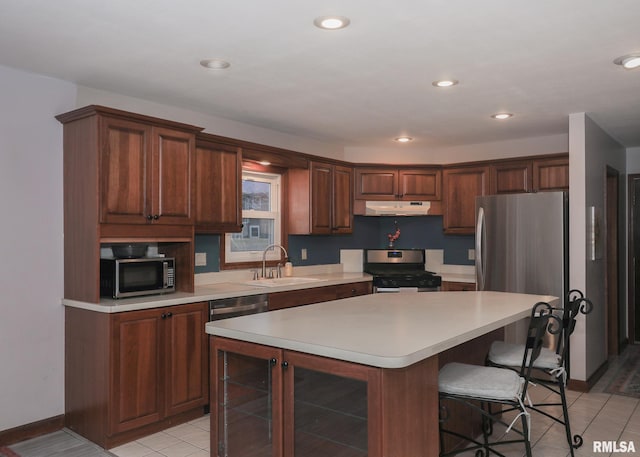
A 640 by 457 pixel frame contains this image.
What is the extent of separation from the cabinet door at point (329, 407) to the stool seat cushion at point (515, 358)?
51.1 inches

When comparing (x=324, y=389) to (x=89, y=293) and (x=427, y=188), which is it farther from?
(x=427, y=188)

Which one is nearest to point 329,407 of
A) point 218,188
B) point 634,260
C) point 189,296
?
point 189,296

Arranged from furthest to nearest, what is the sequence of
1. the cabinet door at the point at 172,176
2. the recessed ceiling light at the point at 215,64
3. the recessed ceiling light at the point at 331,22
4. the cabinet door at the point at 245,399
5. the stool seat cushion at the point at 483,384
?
1. the cabinet door at the point at 172,176
2. the recessed ceiling light at the point at 215,64
3. the recessed ceiling light at the point at 331,22
4. the stool seat cushion at the point at 483,384
5. the cabinet door at the point at 245,399

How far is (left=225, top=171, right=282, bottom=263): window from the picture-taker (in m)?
4.87

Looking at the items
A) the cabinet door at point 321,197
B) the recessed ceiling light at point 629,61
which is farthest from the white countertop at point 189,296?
the recessed ceiling light at point 629,61

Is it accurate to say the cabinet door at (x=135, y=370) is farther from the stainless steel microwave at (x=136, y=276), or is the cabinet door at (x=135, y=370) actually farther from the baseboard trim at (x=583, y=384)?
the baseboard trim at (x=583, y=384)

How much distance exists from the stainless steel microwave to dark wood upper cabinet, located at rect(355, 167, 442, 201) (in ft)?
9.16

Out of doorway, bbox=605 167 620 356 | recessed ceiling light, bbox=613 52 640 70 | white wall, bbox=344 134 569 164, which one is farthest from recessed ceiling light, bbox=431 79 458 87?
doorway, bbox=605 167 620 356

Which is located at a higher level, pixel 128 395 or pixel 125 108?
pixel 125 108

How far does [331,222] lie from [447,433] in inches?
118

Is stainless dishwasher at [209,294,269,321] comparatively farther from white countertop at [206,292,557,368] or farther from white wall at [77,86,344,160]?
white wall at [77,86,344,160]

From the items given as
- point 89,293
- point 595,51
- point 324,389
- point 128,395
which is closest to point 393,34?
point 595,51

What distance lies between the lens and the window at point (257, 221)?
4871mm

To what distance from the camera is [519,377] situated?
2.47 m
